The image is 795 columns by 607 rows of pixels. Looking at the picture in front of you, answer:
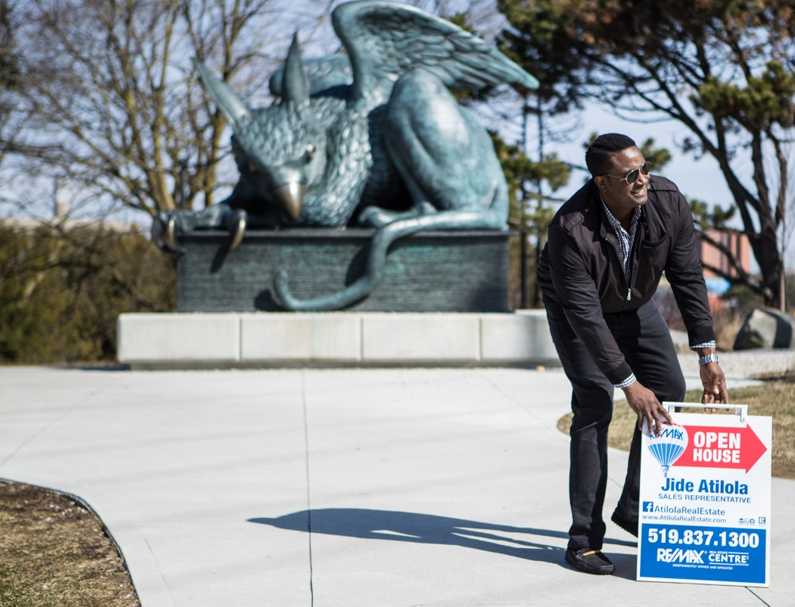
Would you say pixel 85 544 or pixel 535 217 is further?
pixel 535 217

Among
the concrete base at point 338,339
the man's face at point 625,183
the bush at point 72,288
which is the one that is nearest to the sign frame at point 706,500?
the man's face at point 625,183

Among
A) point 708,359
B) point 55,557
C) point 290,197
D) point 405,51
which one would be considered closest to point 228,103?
point 290,197

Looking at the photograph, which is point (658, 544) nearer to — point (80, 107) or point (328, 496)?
point (328, 496)

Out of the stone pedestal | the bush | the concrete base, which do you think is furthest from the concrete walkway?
the bush

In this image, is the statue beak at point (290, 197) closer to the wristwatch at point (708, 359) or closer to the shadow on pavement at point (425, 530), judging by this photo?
the shadow on pavement at point (425, 530)

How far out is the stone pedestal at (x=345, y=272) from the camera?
420 inches

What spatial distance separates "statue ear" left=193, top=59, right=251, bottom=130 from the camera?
34.2 feet

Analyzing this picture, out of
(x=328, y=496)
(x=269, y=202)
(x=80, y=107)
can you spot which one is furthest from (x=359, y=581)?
(x=80, y=107)

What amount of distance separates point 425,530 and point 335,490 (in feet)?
2.96

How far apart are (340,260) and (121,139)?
952 centimetres

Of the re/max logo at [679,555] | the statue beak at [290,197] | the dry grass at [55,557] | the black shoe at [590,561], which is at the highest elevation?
the statue beak at [290,197]

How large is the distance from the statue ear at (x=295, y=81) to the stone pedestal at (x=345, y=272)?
1415 millimetres

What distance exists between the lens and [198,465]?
5.70 metres

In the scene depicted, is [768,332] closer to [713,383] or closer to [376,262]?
[376,262]
